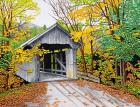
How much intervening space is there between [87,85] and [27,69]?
19.0 feet

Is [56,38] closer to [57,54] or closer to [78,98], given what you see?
[57,54]

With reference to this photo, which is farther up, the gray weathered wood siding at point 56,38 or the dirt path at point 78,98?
the gray weathered wood siding at point 56,38

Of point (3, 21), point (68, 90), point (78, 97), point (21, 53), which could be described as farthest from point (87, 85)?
point (3, 21)

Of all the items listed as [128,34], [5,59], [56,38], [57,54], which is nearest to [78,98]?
[128,34]

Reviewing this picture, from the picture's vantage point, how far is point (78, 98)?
17.8 m

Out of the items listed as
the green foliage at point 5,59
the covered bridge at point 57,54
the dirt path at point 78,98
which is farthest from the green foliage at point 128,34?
the green foliage at point 5,59

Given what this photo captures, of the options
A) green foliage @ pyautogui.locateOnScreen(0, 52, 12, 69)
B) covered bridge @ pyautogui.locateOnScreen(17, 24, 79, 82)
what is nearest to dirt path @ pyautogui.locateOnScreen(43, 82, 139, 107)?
covered bridge @ pyautogui.locateOnScreen(17, 24, 79, 82)

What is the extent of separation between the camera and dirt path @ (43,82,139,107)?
53.8ft

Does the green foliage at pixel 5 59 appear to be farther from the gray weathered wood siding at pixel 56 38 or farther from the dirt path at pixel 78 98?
the dirt path at pixel 78 98

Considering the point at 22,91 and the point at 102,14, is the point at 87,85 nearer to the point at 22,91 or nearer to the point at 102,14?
the point at 22,91

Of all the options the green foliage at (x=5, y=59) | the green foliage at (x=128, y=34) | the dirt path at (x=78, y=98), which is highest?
the green foliage at (x=128, y=34)

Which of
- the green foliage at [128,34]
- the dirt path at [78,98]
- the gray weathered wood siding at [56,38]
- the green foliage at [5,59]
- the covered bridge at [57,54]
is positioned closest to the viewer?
the dirt path at [78,98]

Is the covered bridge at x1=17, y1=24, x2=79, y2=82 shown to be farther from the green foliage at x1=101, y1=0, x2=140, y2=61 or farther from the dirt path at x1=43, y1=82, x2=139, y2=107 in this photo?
the green foliage at x1=101, y1=0, x2=140, y2=61

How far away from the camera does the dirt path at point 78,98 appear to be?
1639 cm
